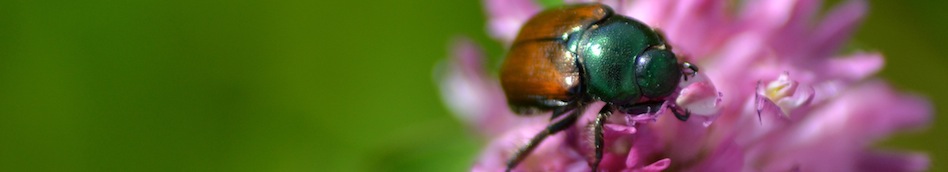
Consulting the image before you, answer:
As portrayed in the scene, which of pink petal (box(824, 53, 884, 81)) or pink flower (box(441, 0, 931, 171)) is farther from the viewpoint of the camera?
pink petal (box(824, 53, 884, 81))

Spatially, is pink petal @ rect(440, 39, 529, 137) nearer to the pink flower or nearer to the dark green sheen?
the pink flower

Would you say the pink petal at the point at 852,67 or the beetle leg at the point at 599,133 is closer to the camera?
the beetle leg at the point at 599,133

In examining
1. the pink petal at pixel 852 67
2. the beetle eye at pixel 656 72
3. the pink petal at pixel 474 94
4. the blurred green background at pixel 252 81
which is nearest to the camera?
the beetle eye at pixel 656 72

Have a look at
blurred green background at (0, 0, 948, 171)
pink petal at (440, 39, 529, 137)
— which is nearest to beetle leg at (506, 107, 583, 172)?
pink petal at (440, 39, 529, 137)

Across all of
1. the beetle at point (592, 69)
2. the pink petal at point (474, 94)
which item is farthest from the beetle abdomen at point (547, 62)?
the pink petal at point (474, 94)

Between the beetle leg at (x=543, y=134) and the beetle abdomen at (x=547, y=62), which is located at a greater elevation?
the beetle abdomen at (x=547, y=62)

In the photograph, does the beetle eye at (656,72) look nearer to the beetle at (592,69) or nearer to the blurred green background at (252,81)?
the beetle at (592,69)

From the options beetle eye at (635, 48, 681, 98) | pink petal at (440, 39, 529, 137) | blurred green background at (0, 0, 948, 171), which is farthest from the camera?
Answer: blurred green background at (0, 0, 948, 171)
